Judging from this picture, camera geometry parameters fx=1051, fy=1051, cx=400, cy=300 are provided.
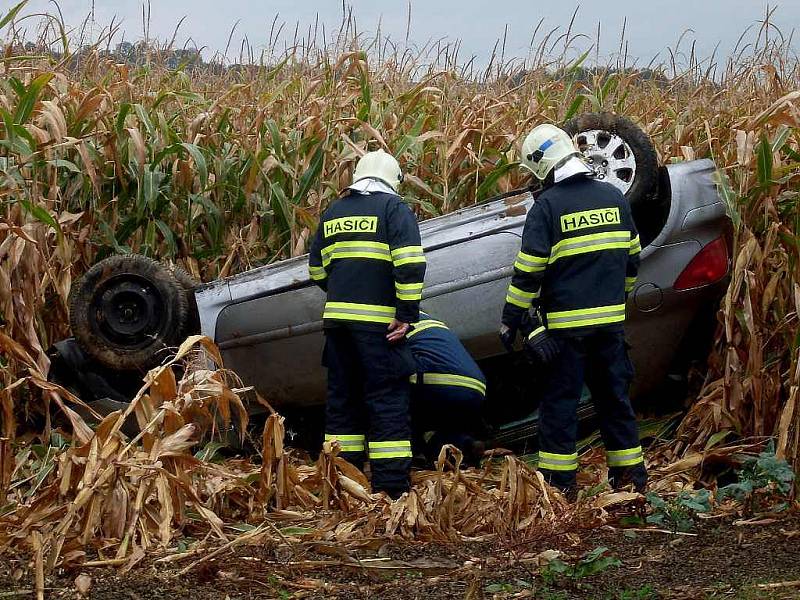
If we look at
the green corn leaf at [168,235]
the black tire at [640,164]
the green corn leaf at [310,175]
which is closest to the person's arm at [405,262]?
the black tire at [640,164]

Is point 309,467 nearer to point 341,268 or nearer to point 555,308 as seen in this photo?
point 341,268

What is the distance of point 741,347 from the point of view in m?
5.03

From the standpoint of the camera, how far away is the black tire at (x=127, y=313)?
5.42 meters

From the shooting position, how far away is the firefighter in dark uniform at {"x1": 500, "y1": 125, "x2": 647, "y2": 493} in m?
4.60

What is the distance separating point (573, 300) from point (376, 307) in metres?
0.89

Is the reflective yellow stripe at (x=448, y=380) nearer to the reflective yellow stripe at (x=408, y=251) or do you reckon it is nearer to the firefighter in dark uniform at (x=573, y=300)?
the firefighter in dark uniform at (x=573, y=300)

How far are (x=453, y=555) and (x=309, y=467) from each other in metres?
1.44

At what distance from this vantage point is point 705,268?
5051mm

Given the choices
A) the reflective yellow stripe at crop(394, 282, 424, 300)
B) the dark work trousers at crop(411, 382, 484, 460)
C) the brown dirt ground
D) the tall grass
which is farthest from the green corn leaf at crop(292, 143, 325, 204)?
the brown dirt ground

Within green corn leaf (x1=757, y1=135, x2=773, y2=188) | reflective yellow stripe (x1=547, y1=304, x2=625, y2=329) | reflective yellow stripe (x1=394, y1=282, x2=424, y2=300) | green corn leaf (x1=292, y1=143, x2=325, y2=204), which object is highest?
green corn leaf (x1=292, y1=143, x2=325, y2=204)

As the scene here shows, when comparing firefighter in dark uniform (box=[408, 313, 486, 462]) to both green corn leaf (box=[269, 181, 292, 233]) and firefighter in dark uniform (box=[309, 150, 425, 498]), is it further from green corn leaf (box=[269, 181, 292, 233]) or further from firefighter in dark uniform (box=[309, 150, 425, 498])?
green corn leaf (box=[269, 181, 292, 233])

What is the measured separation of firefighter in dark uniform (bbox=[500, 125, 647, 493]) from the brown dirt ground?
696 millimetres

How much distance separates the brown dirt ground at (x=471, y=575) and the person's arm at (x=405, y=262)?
1156 mm

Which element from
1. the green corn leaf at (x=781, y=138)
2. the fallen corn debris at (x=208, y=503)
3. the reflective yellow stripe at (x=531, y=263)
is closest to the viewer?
the fallen corn debris at (x=208, y=503)
